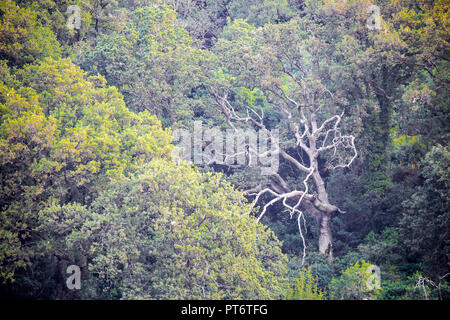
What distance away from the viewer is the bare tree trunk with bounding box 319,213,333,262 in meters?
21.1

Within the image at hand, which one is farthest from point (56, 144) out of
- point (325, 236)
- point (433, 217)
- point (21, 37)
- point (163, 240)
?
point (433, 217)

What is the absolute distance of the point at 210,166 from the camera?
2292cm

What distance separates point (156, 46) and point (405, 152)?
1207 centimetres

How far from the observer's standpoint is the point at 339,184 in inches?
888

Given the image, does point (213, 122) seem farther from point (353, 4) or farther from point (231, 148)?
point (353, 4)

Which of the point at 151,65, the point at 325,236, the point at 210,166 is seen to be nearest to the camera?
the point at 325,236

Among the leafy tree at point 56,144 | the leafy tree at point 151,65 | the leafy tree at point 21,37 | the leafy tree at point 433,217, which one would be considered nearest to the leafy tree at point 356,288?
the leafy tree at point 433,217

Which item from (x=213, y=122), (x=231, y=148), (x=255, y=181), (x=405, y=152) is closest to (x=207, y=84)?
(x=213, y=122)

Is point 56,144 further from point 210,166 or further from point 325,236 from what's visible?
point 325,236

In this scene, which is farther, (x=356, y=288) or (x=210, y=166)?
(x=210, y=166)

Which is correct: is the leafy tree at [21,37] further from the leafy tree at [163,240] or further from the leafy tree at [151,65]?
the leafy tree at [163,240]

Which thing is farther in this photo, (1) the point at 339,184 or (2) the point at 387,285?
(1) the point at 339,184

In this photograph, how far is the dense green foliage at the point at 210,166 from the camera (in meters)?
15.2

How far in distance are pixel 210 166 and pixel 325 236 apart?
20.2ft
